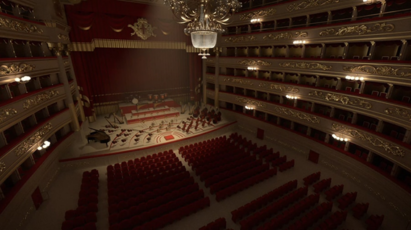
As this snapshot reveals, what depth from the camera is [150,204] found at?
333 inches

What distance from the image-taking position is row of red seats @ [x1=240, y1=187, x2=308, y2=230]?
7590 millimetres

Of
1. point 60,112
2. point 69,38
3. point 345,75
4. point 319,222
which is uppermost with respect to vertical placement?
point 69,38

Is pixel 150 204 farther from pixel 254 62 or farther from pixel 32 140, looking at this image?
pixel 254 62

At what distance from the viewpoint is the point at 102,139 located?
12.5 m

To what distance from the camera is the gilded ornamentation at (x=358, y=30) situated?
855 cm

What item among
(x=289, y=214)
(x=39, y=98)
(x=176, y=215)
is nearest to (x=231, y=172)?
(x=289, y=214)

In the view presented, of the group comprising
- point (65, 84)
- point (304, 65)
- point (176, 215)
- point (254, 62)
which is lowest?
point (176, 215)

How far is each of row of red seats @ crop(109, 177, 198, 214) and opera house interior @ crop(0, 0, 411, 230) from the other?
6cm

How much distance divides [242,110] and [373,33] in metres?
10.7

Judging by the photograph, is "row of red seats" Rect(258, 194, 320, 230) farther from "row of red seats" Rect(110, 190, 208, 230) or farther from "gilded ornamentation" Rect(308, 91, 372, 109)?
"gilded ornamentation" Rect(308, 91, 372, 109)

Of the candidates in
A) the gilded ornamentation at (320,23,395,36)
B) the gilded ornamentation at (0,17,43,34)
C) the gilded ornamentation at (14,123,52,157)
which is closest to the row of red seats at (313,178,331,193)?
the gilded ornamentation at (320,23,395,36)

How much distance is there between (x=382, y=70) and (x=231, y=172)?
8.42 m

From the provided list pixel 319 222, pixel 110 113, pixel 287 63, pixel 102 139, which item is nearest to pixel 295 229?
pixel 319 222

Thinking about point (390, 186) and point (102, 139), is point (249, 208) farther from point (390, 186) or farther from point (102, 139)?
point (102, 139)
